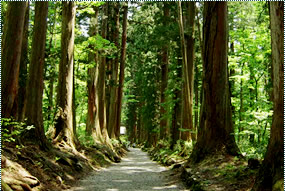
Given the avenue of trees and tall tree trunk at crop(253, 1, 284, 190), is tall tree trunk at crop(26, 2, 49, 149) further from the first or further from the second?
tall tree trunk at crop(253, 1, 284, 190)

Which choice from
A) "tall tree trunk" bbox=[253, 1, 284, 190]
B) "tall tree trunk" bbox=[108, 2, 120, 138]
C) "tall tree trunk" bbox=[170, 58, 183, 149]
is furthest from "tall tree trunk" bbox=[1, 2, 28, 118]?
"tall tree trunk" bbox=[108, 2, 120, 138]

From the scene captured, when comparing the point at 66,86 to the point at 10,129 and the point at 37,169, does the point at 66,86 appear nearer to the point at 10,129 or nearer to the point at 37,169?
the point at 10,129

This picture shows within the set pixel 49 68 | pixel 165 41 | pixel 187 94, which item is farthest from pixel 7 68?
pixel 165 41

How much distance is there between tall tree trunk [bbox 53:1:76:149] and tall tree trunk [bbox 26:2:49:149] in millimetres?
1733

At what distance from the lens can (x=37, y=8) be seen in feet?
31.8

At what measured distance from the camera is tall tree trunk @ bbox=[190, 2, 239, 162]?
365 inches

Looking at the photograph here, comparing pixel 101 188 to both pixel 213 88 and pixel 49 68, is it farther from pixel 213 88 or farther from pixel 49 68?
pixel 49 68

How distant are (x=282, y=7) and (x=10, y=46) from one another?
5798 mm

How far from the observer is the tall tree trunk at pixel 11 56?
6867 millimetres

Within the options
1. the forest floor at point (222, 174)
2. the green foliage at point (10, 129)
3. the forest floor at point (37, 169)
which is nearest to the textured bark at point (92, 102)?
the forest floor at point (37, 169)

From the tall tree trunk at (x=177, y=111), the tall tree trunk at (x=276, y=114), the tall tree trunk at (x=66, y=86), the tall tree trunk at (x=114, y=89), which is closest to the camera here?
the tall tree trunk at (x=276, y=114)

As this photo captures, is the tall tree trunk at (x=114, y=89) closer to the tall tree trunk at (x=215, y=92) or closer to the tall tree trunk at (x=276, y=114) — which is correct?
the tall tree trunk at (x=215, y=92)

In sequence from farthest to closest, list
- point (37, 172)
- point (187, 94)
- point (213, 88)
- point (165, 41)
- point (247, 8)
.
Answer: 1. point (247, 8)
2. point (165, 41)
3. point (187, 94)
4. point (213, 88)
5. point (37, 172)

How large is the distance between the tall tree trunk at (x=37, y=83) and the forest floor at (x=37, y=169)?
49 cm
